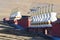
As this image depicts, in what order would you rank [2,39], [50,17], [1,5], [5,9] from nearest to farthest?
[2,39] → [50,17] → [5,9] → [1,5]

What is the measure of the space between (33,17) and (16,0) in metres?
52.6

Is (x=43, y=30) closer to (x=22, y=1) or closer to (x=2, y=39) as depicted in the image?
(x=2, y=39)

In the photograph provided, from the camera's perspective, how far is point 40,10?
728 inches

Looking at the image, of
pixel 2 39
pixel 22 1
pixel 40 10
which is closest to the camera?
pixel 2 39

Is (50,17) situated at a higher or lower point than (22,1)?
lower

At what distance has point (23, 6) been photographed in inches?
2468

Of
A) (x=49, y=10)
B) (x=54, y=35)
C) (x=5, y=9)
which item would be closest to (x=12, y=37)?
(x=54, y=35)

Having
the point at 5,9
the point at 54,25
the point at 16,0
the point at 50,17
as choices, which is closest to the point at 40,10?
the point at 50,17

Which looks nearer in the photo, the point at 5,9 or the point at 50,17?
the point at 50,17

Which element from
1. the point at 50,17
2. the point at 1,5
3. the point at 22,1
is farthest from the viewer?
the point at 22,1

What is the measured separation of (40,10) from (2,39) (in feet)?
19.8

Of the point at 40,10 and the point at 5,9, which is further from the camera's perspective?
the point at 5,9

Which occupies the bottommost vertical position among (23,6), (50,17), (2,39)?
(2,39)

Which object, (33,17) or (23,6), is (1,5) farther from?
(33,17)
